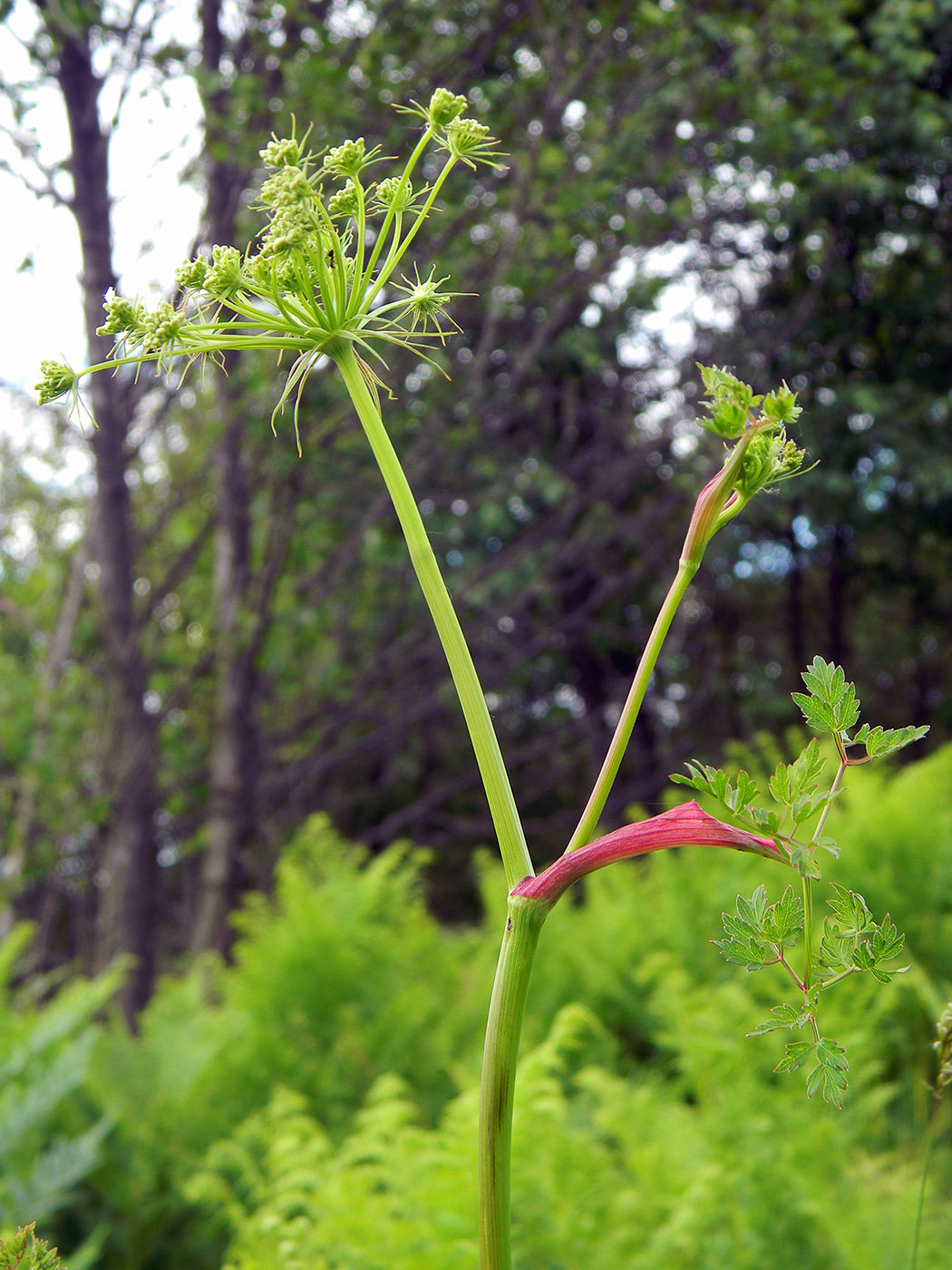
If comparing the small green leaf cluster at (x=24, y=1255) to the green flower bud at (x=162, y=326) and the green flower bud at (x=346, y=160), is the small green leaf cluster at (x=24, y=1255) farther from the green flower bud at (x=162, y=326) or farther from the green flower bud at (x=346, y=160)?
the green flower bud at (x=346, y=160)

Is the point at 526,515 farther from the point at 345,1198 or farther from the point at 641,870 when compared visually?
the point at 345,1198

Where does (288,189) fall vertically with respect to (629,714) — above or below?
above

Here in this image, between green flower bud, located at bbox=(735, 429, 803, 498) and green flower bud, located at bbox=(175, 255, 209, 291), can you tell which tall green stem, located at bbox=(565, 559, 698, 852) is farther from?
green flower bud, located at bbox=(175, 255, 209, 291)

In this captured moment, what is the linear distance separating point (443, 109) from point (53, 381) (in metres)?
0.25

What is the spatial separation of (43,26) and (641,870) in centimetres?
500

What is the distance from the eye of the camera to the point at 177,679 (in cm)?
589

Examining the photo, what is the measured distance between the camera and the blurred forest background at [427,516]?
10.6 feet

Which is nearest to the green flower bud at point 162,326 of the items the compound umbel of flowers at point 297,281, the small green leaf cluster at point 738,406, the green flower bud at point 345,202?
the compound umbel of flowers at point 297,281

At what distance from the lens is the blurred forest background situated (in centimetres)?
323

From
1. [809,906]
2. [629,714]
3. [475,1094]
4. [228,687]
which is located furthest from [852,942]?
[228,687]

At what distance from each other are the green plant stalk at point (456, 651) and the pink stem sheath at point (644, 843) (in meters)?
0.02

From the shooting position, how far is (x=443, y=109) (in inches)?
20.6

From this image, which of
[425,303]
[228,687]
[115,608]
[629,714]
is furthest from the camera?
[228,687]

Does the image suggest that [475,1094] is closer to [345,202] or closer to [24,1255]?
[24,1255]
